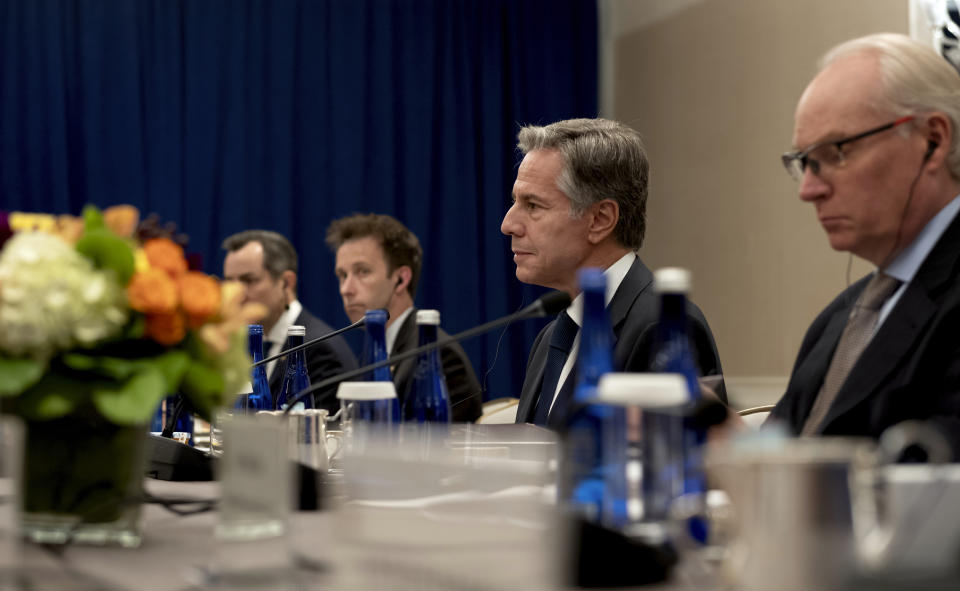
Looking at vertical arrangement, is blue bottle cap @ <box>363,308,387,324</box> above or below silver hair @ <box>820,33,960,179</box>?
below

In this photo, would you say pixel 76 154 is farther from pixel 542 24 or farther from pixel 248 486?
pixel 248 486

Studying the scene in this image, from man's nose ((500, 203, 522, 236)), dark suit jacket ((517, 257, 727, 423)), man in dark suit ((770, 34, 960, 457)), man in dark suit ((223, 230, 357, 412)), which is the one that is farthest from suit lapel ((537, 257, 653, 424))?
man in dark suit ((223, 230, 357, 412))

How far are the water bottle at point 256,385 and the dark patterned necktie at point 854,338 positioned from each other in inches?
47.9

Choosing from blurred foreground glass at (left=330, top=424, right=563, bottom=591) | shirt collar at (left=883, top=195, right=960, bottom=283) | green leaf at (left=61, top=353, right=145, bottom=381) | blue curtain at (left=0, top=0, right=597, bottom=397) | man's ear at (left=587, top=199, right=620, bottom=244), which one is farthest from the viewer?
blue curtain at (left=0, top=0, right=597, bottom=397)

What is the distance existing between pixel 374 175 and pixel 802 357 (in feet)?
13.8

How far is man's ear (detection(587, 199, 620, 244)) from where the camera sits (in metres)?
2.54

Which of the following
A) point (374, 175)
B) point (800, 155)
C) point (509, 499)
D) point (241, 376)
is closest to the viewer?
point (509, 499)

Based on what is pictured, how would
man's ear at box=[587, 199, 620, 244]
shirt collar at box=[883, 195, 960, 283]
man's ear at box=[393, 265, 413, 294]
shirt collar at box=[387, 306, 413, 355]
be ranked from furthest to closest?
man's ear at box=[393, 265, 413, 294] < shirt collar at box=[387, 306, 413, 355] < man's ear at box=[587, 199, 620, 244] < shirt collar at box=[883, 195, 960, 283]

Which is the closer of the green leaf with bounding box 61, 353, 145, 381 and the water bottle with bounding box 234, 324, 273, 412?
the green leaf with bounding box 61, 353, 145, 381

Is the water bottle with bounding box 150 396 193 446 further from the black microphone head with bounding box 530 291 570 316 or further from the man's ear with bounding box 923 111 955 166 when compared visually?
the man's ear with bounding box 923 111 955 166

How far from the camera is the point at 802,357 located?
6.04 feet

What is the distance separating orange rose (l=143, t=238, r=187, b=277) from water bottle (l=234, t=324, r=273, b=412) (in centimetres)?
129

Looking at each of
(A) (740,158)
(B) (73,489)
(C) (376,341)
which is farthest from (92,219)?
(A) (740,158)

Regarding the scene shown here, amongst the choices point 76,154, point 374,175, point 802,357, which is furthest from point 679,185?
point 802,357
